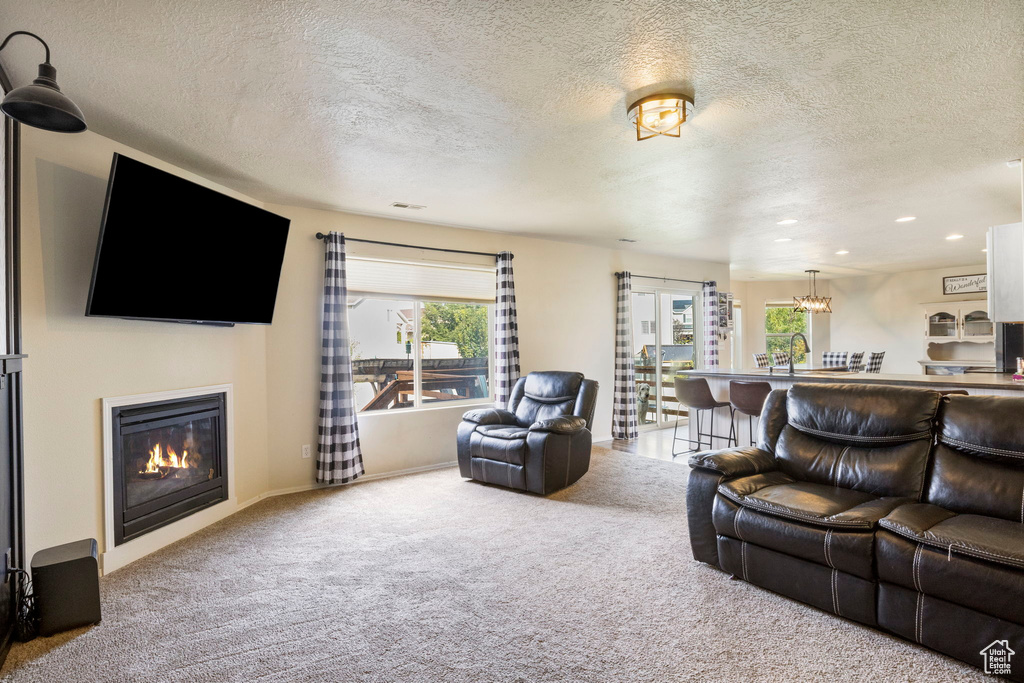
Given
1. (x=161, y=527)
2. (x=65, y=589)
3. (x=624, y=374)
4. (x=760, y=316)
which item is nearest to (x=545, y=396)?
(x=624, y=374)

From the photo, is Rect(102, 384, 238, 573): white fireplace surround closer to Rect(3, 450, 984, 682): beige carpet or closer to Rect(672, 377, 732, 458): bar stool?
Rect(3, 450, 984, 682): beige carpet

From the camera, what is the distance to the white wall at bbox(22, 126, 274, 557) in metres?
2.62

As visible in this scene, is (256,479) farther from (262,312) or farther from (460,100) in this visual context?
(460,100)

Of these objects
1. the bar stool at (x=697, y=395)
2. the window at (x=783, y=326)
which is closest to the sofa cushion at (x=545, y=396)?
the bar stool at (x=697, y=395)

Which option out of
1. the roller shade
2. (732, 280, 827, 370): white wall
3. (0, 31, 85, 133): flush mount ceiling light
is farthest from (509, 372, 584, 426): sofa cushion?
(732, 280, 827, 370): white wall

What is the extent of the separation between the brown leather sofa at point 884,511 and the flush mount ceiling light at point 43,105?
10.1 feet

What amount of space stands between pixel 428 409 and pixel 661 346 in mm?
3866

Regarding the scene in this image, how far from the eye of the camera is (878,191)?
424cm

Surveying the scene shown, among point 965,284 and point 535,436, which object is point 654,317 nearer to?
point 535,436

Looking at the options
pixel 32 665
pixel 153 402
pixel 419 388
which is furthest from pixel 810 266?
pixel 32 665

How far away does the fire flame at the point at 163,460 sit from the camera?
3.34 metres

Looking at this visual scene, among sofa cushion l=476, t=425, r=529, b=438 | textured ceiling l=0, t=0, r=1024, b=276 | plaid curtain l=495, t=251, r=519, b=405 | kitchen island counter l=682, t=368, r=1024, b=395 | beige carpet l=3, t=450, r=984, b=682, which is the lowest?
beige carpet l=3, t=450, r=984, b=682

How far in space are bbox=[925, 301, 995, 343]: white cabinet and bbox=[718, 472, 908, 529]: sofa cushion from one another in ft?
27.2

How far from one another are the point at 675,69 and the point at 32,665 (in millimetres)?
3546
